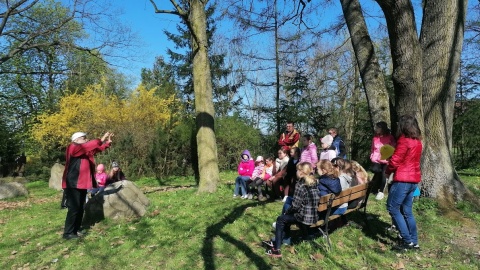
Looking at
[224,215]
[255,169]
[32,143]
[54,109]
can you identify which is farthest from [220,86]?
[224,215]

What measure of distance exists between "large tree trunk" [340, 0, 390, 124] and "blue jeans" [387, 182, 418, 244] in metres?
2.91

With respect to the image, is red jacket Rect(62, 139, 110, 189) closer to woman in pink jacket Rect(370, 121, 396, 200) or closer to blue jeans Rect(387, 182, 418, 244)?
blue jeans Rect(387, 182, 418, 244)

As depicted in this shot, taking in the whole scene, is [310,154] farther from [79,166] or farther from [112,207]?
[79,166]

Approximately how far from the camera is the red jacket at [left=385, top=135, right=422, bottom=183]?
496cm

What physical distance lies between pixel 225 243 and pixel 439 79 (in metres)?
5.02

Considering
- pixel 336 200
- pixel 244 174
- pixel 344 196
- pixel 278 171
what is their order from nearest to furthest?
pixel 336 200 → pixel 344 196 → pixel 278 171 → pixel 244 174

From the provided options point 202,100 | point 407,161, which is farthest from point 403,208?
point 202,100

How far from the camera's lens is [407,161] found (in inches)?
196

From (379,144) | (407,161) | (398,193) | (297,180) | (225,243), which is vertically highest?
(379,144)

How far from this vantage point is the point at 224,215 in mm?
6934

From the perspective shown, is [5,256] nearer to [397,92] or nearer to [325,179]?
[325,179]

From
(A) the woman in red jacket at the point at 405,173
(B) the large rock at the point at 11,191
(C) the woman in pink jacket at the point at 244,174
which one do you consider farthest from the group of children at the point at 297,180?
(B) the large rock at the point at 11,191

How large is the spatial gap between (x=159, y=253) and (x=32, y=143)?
22437 mm

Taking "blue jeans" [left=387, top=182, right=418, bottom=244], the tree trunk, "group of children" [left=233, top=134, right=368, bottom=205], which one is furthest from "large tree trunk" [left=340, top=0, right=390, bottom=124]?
the tree trunk
